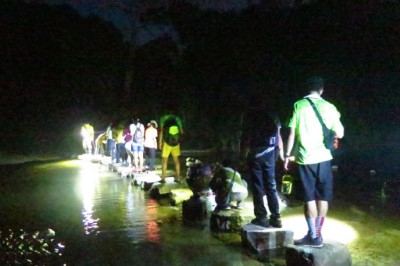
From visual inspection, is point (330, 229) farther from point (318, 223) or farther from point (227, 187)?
point (318, 223)

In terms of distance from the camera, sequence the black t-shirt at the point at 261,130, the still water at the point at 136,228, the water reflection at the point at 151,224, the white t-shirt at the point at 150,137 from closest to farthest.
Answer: the still water at the point at 136,228
the black t-shirt at the point at 261,130
the water reflection at the point at 151,224
the white t-shirt at the point at 150,137

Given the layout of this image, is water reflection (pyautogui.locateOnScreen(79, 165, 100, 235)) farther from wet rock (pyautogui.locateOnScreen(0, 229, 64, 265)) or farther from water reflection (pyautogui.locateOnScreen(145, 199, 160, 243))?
water reflection (pyautogui.locateOnScreen(145, 199, 160, 243))

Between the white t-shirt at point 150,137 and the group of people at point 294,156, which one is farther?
the white t-shirt at point 150,137

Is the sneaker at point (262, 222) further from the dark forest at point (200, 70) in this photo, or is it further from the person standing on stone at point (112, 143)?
the dark forest at point (200, 70)

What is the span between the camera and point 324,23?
25656mm

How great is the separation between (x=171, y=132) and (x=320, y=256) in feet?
20.8

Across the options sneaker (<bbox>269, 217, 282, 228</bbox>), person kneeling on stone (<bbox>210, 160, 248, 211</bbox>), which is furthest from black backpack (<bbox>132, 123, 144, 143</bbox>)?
sneaker (<bbox>269, 217, 282, 228</bbox>)

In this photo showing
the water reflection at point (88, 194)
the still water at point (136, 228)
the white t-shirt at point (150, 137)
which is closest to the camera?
the still water at point (136, 228)

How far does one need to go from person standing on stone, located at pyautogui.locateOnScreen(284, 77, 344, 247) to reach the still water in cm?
78

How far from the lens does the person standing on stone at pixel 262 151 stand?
6.80m

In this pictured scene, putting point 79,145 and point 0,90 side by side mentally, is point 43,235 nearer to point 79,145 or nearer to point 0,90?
point 79,145

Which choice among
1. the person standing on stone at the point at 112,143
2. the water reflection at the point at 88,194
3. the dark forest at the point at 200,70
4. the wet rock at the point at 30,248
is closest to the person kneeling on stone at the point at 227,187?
the water reflection at the point at 88,194

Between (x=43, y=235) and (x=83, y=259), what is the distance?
1316 millimetres

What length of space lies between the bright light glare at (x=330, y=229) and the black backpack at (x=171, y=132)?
3.73 m
